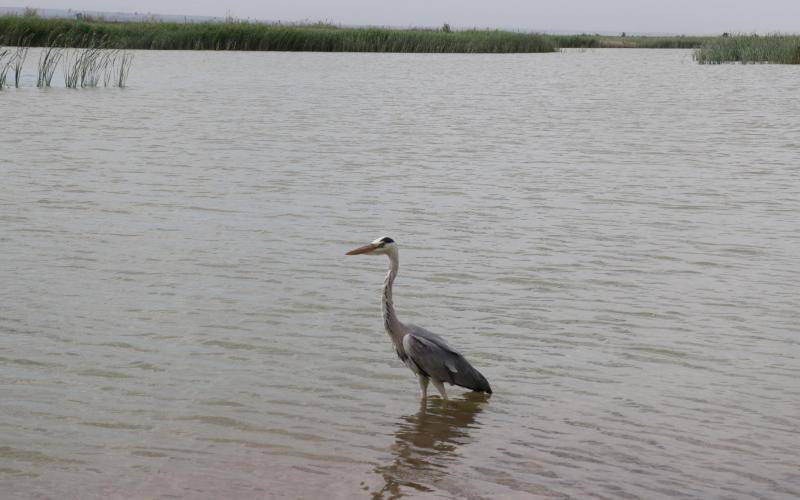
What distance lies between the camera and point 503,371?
733 cm

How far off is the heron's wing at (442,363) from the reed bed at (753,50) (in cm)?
4637

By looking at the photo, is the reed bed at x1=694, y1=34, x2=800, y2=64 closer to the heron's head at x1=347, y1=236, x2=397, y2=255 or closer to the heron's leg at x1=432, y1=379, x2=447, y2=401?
the heron's head at x1=347, y1=236, x2=397, y2=255

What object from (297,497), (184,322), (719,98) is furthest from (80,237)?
(719,98)

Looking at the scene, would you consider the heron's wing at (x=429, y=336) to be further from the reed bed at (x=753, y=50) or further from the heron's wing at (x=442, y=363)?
the reed bed at (x=753, y=50)

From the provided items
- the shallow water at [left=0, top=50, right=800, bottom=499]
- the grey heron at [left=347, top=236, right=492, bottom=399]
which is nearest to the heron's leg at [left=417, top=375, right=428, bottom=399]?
the grey heron at [left=347, top=236, right=492, bottom=399]

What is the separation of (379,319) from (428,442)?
2425mm

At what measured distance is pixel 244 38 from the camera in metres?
52.0

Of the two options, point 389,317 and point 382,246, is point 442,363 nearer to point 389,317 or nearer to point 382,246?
point 389,317

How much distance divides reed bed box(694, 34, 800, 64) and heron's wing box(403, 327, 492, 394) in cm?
4637

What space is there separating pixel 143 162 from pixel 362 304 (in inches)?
363

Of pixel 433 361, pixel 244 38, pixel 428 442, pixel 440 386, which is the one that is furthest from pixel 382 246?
pixel 244 38

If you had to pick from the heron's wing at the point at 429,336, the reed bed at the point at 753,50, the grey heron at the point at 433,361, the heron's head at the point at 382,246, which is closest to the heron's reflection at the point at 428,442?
the grey heron at the point at 433,361

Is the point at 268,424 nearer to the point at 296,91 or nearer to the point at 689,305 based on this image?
the point at 689,305

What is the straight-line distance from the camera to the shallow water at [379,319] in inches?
224
